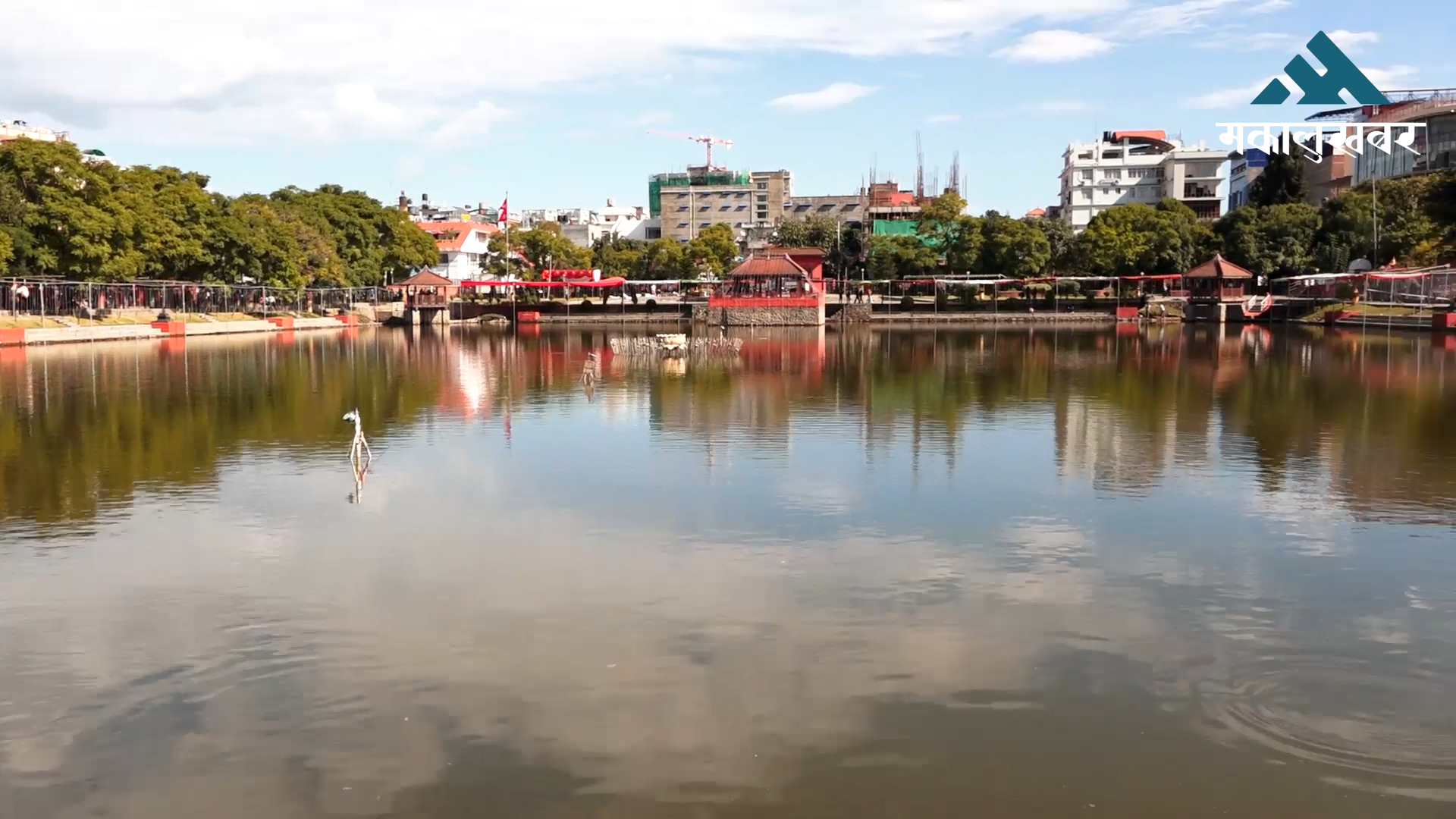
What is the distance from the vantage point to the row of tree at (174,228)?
51.9 m

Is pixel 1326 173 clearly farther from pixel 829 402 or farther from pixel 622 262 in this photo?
pixel 829 402

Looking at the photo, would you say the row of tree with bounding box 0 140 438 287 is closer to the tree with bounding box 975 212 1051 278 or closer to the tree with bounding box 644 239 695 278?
the tree with bounding box 644 239 695 278

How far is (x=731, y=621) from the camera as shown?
34.0ft

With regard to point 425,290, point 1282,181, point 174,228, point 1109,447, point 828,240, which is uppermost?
point 1282,181

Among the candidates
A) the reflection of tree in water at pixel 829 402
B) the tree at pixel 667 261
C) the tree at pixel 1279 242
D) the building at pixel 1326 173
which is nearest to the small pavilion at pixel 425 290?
the tree at pixel 667 261

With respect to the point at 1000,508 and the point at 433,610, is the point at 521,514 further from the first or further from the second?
the point at 1000,508

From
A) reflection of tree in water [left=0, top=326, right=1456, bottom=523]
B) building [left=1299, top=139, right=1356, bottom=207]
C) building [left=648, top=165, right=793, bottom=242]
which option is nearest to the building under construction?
building [left=648, top=165, right=793, bottom=242]

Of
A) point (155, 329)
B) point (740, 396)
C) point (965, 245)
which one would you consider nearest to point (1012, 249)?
point (965, 245)

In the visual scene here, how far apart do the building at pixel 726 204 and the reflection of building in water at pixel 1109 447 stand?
12632 centimetres

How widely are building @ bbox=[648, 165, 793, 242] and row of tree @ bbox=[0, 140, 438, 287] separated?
59247 mm

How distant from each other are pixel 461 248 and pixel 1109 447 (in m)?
107

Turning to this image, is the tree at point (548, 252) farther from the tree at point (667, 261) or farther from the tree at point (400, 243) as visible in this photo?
the tree at point (400, 243)

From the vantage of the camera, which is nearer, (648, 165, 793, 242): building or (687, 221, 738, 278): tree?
(687, 221, 738, 278): tree

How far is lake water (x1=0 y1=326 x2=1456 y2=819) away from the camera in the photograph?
7352mm
